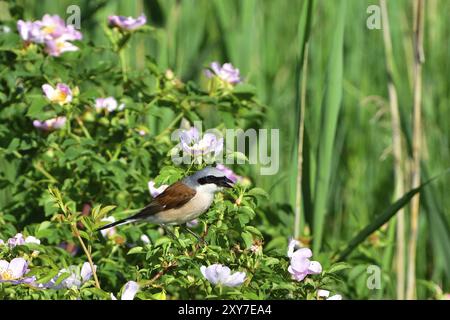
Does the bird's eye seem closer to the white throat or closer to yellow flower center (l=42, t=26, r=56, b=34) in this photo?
the white throat

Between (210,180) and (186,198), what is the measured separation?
9 centimetres

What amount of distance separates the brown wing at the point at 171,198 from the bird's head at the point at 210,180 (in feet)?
0.10

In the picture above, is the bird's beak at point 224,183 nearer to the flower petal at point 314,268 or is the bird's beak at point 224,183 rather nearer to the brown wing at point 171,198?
the brown wing at point 171,198

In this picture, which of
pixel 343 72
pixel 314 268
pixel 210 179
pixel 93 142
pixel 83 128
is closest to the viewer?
pixel 314 268

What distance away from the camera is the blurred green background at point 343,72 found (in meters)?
3.26

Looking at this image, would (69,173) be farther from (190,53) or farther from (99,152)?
(190,53)

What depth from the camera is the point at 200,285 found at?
199 cm

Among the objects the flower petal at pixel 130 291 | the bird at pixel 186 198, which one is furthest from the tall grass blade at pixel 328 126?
the flower petal at pixel 130 291

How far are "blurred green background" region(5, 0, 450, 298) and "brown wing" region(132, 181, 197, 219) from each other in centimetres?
85

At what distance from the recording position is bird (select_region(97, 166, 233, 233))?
6.54ft

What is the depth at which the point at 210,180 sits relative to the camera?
78.5 inches

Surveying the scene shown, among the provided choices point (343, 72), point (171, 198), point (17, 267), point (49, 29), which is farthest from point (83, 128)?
point (343, 72)

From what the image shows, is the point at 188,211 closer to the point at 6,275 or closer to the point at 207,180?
the point at 207,180
